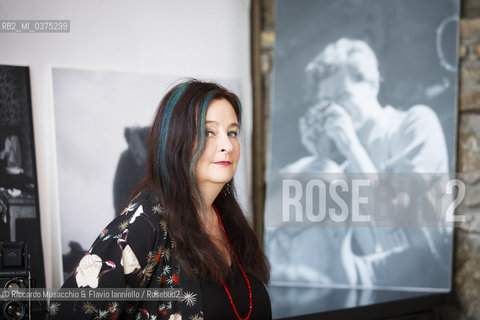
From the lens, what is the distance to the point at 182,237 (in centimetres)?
167

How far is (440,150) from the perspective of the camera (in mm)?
3301

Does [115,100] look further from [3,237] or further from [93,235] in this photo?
[3,237]

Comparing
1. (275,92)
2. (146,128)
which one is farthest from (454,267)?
(146,128)

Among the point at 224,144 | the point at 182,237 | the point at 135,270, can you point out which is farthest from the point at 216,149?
the point at 135,270

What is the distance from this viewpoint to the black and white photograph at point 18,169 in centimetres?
248

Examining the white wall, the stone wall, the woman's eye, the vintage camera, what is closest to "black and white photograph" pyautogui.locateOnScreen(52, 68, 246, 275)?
the white wall

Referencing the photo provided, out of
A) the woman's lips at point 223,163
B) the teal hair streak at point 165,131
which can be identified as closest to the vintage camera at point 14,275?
the teal hair streak at point 165,131

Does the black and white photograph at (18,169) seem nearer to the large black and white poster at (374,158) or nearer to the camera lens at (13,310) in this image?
the camera lens at (13,310)

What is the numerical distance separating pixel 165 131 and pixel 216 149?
18cm

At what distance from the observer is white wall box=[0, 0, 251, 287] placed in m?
2.66

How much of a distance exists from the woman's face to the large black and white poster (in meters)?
1.63

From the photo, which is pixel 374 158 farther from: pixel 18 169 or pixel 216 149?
pixel 18 169

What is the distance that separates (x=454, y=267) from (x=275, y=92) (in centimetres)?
156

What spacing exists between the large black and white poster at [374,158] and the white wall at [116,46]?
1.77 feet
